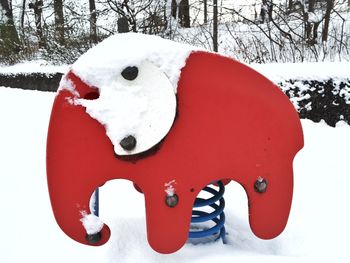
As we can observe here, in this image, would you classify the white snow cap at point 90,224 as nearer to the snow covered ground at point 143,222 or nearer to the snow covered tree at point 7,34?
the snow covered ground at point 143,222

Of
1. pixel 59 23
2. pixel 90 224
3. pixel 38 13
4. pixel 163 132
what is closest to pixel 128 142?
pixel 163 132

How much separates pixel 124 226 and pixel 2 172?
99 cm

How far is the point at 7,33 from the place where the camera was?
12141mm

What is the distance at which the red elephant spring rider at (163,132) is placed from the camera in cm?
137

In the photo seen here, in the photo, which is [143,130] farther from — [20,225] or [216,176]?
[20,225]

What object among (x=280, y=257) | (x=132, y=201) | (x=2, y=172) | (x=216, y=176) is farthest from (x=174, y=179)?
(x=2, y=172)

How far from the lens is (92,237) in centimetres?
147

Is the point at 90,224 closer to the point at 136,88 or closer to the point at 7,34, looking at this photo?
the point at 136,88

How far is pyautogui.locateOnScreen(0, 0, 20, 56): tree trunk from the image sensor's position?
38.1 ft

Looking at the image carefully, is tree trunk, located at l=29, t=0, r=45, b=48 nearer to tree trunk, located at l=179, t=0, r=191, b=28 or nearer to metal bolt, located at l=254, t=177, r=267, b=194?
tree trunk, located at l=179, t=0, r=191, b=28

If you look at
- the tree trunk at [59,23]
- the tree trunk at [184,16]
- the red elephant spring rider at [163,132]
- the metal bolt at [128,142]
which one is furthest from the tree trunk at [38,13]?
the metal bolt at [128,142]

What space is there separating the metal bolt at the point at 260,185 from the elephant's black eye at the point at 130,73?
0.63 m

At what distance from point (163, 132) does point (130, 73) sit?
244 millimetres

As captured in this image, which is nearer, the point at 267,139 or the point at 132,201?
the point at 267,139
